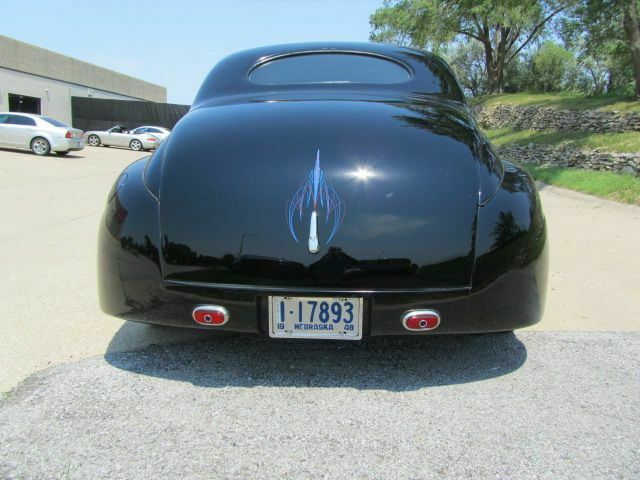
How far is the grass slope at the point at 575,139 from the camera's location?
1176cm

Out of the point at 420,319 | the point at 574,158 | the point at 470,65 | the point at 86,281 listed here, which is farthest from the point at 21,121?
the point at 470,65

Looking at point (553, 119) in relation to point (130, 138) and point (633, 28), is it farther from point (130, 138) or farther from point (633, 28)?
point (130, 138)

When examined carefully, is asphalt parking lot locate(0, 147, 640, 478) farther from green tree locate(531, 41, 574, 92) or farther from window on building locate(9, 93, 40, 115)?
green tree locate(531, 41, 574, 92)

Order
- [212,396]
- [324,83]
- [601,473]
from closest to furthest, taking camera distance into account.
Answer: [601,473] < [212,396] < [324,83]

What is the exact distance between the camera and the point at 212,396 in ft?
7.70

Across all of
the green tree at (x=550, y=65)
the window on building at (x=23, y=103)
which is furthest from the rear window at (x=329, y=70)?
the green tree at (x=550, y=65)

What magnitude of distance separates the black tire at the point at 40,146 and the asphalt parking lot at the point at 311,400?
53.1 ft

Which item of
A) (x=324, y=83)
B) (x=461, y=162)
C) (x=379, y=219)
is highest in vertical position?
(x=324, y=83)

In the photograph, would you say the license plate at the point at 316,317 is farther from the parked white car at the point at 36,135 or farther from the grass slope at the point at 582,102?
the parked white car at the point at 36,135

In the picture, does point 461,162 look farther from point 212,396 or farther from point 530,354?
point 212,396

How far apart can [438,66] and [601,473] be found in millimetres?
2571

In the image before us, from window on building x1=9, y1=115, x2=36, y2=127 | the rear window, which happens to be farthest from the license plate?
window on building x1=9, y1=115, x2=36, y2=127

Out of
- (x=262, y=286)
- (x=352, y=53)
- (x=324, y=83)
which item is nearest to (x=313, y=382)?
(x=262, y=286)

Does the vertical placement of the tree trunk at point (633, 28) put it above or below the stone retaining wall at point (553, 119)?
above
